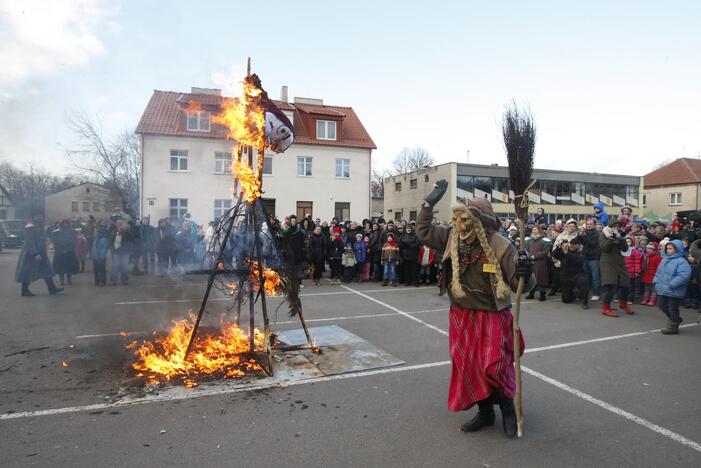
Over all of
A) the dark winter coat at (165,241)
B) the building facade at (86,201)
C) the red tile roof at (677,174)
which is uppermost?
the red tile roof at (677,174)

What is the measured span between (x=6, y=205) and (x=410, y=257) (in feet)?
77.3

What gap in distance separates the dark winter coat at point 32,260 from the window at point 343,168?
2019 cm

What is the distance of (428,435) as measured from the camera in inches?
140

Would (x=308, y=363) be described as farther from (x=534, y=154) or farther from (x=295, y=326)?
(x=534, y=154)

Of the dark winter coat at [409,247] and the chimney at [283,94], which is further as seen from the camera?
the chimney at [283,94]

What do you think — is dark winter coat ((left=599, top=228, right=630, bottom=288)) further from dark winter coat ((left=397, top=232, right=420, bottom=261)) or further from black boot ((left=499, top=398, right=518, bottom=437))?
black boot ((left=499, top=398, right=518, bottom=437))

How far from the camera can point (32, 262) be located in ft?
32.4

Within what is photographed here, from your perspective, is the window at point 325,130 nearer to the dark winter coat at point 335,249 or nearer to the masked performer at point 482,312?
the dark winter coat at point 335,249

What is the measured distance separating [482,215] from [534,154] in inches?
261

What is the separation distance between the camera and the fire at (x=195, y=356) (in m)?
4.84

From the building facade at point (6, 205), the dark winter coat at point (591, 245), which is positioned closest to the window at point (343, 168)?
the building facade at point (6, 205)

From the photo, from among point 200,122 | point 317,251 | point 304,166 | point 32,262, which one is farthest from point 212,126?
point 304,166

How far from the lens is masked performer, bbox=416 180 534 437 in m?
3.50

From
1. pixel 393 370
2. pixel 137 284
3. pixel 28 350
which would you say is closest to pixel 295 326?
pixel 393 370
